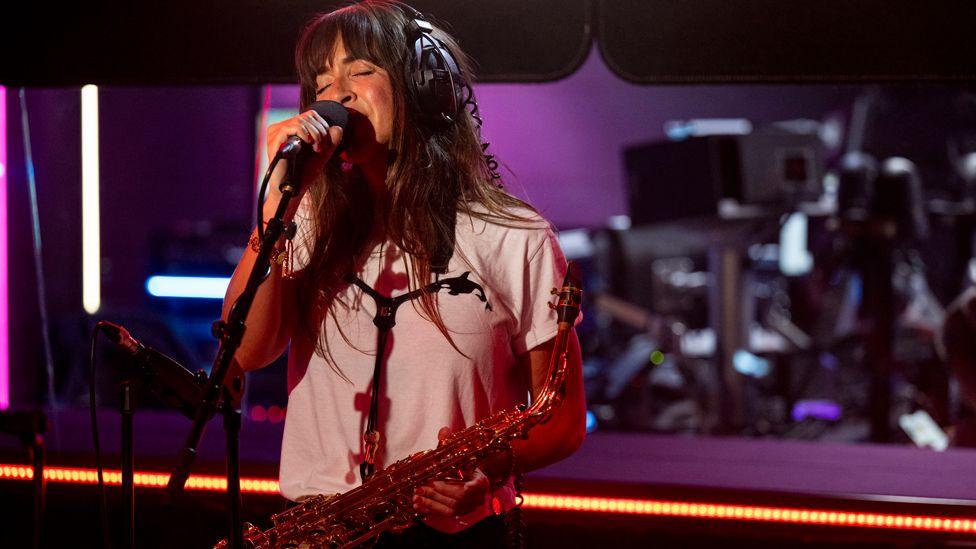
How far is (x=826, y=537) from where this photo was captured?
8.58 ft

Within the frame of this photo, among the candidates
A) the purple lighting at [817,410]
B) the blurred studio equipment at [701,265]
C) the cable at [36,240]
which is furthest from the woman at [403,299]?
the purple lighting at [817,410]

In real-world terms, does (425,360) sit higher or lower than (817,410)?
higher

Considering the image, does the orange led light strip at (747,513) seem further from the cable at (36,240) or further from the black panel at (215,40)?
the cable at (36,240)

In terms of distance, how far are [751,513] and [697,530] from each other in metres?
0.16

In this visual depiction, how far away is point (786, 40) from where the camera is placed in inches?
107

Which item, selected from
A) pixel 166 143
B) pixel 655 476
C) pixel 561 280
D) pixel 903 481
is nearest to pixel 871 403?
pixel 903 481

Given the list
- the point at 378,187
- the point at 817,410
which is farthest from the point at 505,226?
the point at 817,410

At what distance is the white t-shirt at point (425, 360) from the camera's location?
5.32 ft

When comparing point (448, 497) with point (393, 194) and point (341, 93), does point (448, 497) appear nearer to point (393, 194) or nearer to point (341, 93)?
point (393, 194)

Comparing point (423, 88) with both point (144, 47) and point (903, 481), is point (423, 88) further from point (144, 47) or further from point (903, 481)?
point (903, 481)

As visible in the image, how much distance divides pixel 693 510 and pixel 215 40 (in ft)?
6.95

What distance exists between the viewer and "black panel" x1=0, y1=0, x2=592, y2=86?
283 cm

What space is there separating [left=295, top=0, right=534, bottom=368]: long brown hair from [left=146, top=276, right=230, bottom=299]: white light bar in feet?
18.0

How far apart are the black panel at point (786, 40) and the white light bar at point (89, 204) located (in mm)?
2266
